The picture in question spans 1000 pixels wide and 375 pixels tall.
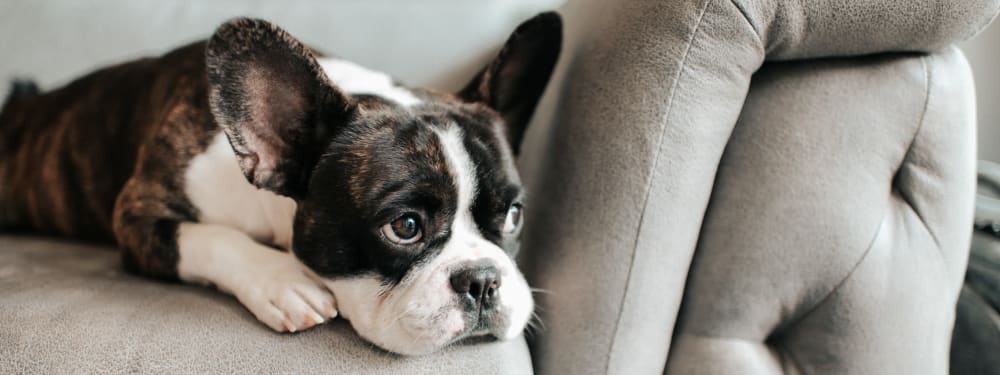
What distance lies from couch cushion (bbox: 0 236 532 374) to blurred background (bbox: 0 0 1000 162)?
1092mm

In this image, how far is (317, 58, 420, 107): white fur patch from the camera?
1462mm

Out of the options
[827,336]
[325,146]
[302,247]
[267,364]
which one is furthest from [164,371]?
[827,336]

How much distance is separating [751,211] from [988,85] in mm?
1139

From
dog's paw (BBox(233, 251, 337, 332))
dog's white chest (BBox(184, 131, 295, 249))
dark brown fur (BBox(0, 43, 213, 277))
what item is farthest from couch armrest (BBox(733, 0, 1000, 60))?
dark brown fur (BBox(0, 43, 213, 277))

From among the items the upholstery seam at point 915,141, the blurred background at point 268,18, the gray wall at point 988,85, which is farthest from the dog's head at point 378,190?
the gray wall at point 988,85

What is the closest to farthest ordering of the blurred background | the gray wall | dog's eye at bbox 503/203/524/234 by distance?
dog's eye at bbox 503/203/524/234, the gray wall, the blurred background

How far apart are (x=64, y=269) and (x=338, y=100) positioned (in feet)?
2.54

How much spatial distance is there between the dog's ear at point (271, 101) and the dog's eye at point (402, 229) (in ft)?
0.66

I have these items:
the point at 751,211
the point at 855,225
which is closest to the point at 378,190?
the point at 751,211

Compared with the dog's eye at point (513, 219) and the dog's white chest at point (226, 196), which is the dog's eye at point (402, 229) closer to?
the dog's eye at point (513, 219)

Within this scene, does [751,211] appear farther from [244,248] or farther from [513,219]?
[244,248]

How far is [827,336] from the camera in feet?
4.24

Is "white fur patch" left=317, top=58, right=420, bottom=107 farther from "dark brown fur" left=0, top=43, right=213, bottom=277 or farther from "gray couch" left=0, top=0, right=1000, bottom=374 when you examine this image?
"gray couch" left=0, top=0, right=1000, bottom=374

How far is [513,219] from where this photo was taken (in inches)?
54.9
